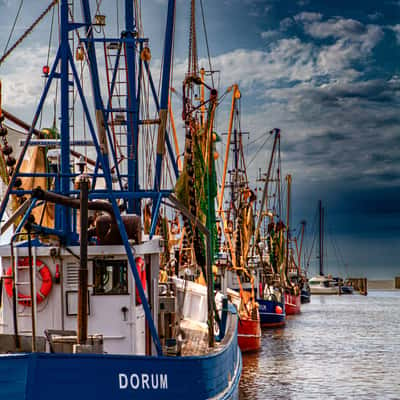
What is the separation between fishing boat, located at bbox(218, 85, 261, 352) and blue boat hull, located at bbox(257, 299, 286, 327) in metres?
5.68

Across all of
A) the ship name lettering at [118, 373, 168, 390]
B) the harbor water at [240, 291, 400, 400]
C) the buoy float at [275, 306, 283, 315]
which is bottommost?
the harbor water at [240, 291, 400, 400]

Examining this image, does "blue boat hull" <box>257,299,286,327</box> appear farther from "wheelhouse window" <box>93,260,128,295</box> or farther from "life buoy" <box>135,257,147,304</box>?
"wheelhouse window" <box>93,260,128,295</box>

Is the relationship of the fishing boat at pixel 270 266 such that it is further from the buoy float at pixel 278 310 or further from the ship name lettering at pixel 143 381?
the ship name lettering at pixel 143 381

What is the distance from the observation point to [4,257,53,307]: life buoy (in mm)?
16062

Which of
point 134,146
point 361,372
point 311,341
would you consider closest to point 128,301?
point 134,146

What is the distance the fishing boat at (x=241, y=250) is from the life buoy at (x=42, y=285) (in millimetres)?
20742

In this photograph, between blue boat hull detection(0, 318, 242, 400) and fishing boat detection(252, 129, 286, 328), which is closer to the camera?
blue boat hull detection(0, 318, 242, 400)

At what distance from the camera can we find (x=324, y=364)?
37.3 meters

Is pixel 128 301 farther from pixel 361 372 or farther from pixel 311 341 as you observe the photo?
pixel 311 341

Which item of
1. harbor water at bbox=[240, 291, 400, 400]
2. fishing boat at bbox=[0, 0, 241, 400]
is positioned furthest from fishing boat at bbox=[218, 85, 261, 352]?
fishing boat at bbox=[0, 0, 241, 400]

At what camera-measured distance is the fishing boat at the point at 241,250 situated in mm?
40250

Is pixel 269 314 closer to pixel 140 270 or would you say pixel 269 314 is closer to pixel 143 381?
pixel 140 270

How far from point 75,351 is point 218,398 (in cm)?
560

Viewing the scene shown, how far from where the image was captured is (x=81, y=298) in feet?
43.6
